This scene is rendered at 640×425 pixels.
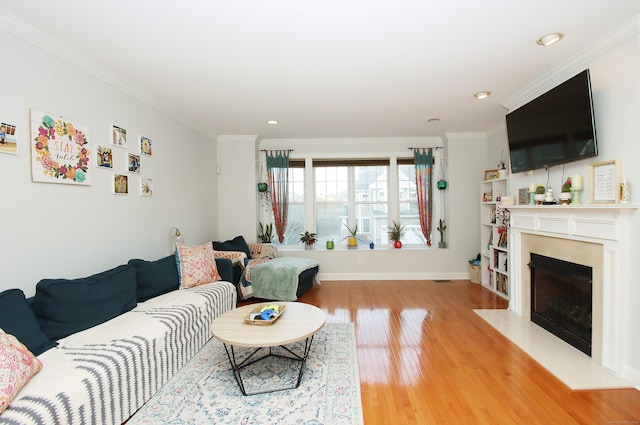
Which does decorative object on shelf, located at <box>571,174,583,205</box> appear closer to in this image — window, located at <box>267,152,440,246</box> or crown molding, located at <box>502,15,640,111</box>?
crown molding, located at <box>502,15,640,111</box>

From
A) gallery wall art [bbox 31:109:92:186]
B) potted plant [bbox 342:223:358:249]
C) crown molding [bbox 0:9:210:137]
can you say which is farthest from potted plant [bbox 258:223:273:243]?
gallery wall art [bbox 31:109:92:186]

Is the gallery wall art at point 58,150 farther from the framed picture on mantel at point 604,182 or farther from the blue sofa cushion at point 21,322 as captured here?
the framed picture on mantel at point 604,182

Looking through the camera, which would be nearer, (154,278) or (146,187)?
(154,278)

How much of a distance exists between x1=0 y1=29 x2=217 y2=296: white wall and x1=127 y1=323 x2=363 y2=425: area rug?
1209 mm

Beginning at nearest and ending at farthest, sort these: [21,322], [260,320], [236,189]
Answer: [21,322]
[260,320]
[236,189]

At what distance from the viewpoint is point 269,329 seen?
218 cm

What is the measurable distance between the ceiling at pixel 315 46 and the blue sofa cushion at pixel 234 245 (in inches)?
74.6

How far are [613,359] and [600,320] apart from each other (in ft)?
0.90

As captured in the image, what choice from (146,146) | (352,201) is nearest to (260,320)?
(146,146)

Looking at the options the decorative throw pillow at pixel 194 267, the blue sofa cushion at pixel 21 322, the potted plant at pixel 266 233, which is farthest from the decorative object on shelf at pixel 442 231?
the blue sofa cushion at pixel 21 322

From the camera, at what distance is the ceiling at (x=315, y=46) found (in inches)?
72.3

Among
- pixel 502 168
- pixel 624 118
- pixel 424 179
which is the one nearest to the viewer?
pixel 624 118

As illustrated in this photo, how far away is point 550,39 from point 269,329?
9.70 feet

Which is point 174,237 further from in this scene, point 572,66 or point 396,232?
point 572,66
